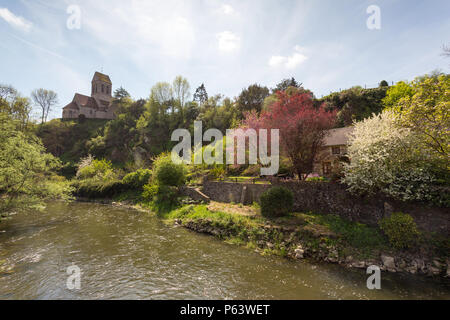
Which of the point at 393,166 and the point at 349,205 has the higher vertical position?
the point at 393,166

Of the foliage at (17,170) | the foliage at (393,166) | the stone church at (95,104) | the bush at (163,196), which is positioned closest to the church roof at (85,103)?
the stone church at (95,104)

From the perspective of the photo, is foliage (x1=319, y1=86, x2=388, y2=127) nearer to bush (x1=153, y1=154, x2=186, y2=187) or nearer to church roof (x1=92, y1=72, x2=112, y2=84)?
bush (x1=153, y1=154, x2=186, y2=187)

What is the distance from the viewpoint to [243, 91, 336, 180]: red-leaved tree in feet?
53.0

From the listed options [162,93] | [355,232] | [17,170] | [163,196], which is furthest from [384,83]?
[17,170]

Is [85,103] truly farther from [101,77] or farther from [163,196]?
[163,196]

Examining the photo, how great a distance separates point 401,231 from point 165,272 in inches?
483

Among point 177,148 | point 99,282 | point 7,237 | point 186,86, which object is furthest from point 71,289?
point 186,86

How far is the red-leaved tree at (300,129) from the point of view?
16141mm

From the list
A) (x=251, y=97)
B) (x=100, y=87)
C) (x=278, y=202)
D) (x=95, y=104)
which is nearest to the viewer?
(x=278, y=202)

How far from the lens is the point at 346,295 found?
786 centimetres

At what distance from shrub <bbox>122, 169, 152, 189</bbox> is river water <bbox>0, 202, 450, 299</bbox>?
13.4 metres

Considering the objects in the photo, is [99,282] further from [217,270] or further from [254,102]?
[254,102]

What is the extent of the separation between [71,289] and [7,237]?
1129cm

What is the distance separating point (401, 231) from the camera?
10.1 meters
